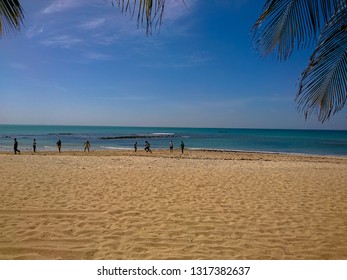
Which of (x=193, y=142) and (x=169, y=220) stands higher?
(x=169, y=220)

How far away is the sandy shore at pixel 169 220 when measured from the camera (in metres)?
3.99

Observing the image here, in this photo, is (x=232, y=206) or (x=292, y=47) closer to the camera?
(x=292, y=47)

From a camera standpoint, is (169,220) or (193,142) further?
(193,142)

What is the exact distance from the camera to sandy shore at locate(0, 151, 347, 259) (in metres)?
3.99

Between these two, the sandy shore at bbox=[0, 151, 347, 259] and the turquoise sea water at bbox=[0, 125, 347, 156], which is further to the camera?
the turquoise sea water at bbox=[0, 125, 347, 156]

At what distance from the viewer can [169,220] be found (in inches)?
207

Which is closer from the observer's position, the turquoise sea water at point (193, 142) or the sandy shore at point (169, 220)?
the sandy shore at point (169, 220)

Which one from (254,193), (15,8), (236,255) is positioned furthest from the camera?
(254,193)
